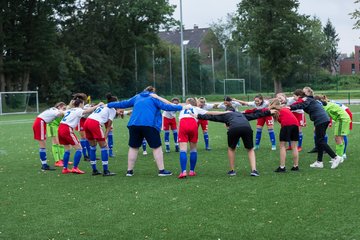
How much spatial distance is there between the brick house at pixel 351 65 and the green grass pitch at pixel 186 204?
105870 millimetres

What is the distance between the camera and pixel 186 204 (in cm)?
825

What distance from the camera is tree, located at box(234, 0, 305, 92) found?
170ft

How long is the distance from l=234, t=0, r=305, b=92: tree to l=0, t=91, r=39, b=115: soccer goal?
2337 cm

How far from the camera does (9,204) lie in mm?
8703

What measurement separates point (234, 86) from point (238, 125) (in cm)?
5006

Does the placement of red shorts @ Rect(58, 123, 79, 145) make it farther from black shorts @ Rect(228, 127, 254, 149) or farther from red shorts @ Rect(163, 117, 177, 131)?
red shorts @ Rect(163, 117, 177, 131)

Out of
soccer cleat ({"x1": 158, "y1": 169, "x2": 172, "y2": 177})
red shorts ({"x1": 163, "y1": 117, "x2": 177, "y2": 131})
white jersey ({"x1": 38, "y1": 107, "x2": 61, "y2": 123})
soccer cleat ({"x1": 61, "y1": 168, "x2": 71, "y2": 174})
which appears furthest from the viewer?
red shorts ({"x1": 163, "y1": 117, "x2": 177, "y2": 131})

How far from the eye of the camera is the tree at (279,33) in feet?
170

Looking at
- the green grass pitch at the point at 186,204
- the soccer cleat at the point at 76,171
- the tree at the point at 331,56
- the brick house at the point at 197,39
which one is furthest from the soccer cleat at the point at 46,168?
the tree at the point at 331,56

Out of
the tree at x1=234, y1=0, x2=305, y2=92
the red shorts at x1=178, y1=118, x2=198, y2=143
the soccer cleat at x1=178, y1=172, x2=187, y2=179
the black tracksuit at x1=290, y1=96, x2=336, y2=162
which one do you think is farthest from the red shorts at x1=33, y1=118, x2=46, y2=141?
the tree at x1=234, y1=0, x2=305, y2=92

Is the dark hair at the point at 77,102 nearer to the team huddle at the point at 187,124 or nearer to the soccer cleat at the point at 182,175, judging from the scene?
the team huddle at the point at 187,124

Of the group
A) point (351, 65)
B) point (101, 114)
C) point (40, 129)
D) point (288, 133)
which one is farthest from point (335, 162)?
point (351, 65)

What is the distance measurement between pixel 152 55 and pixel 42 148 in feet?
167

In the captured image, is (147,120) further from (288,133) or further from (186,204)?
(288,133)
